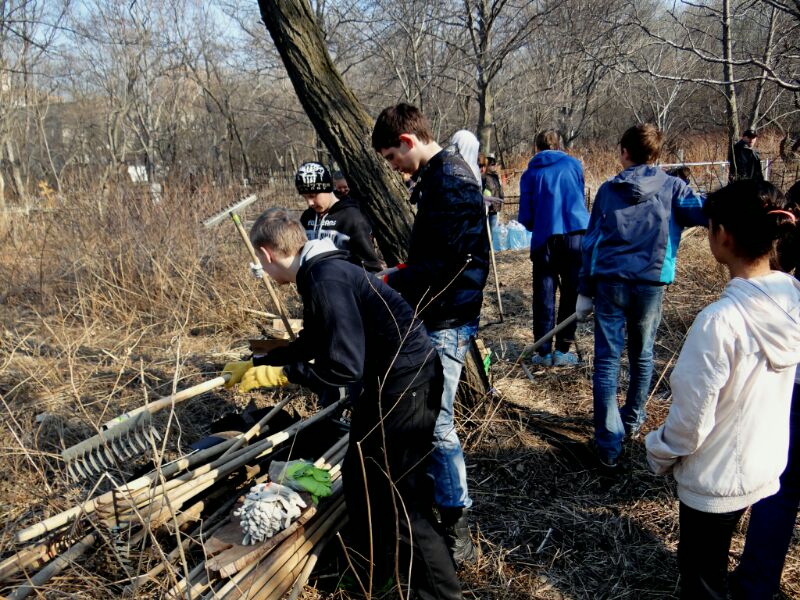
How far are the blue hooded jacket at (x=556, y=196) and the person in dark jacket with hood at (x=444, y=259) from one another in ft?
7.50

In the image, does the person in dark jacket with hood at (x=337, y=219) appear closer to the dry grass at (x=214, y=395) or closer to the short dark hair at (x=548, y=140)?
the dry grass at (x=214, y=395)

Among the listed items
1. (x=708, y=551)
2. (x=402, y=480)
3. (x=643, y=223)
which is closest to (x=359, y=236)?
(x=643, y=223)

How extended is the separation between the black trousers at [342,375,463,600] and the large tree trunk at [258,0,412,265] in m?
1.48

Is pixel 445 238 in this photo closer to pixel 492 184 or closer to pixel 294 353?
pixel 294 353

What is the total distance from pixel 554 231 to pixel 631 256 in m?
1.66

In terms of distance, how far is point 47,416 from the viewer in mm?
3330

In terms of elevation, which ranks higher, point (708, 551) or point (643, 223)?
point (643, 223)

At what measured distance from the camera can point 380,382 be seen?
A: 204 cm

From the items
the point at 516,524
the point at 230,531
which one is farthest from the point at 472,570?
the point at 230,531

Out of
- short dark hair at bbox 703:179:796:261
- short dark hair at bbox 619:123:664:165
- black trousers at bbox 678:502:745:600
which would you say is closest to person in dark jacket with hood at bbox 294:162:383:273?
short dark hair at bbox 619:123:664:165

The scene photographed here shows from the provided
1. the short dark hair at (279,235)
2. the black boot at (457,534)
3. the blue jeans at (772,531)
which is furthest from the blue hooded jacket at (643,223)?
the short dark hair at (279,235)

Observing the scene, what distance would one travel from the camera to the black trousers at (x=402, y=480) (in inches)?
79.7

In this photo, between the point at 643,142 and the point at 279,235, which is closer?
the point at 279,235

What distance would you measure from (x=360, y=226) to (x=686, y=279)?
4.24 m
